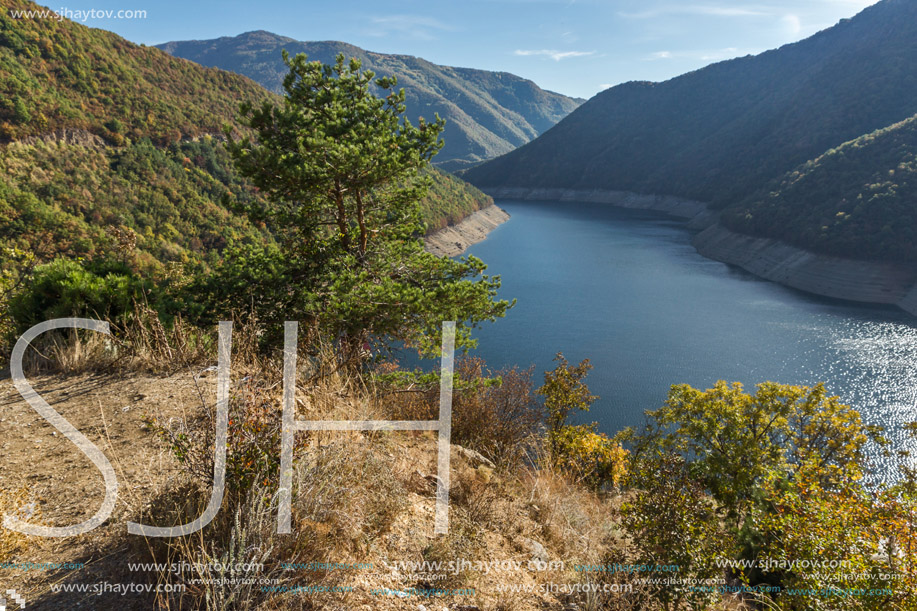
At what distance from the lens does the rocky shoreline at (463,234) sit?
68.1 meters

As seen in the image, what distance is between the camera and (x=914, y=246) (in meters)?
48.2

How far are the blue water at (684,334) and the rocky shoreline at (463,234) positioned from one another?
8225 mm

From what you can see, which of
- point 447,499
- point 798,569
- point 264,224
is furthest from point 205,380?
point 264,224

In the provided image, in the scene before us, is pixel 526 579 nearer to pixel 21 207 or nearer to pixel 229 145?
pixel 229 145

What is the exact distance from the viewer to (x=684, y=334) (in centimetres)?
3747

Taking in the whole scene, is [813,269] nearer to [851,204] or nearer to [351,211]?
[851,204]

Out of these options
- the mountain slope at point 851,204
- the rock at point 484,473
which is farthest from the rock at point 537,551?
the mountain slope at point 851,204

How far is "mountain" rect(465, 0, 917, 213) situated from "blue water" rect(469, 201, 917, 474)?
4827 centimetres

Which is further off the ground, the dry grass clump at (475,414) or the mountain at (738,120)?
the mountain at (738,120)

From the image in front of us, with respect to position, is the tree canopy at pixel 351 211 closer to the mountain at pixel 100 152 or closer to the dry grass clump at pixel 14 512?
the dry grass clump at pixel 14 512

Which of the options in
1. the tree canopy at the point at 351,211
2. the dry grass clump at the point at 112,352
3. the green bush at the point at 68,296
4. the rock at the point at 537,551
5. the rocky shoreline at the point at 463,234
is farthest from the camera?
the rocky shoreline at the point at 463,234

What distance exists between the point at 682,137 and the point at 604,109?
4948cm

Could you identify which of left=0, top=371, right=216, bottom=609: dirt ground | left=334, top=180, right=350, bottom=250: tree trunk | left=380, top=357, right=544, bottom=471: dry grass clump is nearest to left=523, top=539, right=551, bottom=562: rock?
left=380, top=357, right=544, bottom=471: dry grass clump

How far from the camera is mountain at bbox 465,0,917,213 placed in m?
96.4
